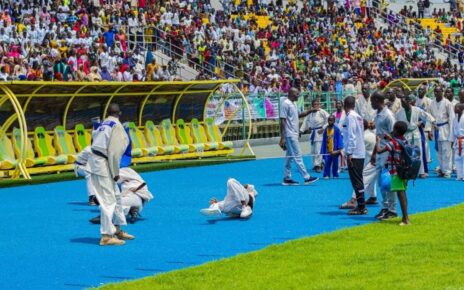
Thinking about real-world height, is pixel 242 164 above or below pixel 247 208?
below

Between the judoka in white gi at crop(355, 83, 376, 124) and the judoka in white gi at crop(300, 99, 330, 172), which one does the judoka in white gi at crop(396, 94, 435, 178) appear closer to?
the judoka in white gi at crop(355, 83, 376, 124)

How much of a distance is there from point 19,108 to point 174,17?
1920cm

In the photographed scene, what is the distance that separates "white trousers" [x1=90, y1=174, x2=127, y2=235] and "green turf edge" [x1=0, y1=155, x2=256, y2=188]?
892 cm

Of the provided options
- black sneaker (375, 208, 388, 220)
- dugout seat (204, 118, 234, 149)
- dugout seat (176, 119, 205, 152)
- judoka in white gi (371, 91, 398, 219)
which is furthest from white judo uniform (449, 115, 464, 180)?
dugout seat (204, 118, 234, 149)

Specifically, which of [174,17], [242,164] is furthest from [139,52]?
[242,164]

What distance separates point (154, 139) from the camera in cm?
3005

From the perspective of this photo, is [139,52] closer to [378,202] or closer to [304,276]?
[378,202]

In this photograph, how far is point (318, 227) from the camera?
1573cm

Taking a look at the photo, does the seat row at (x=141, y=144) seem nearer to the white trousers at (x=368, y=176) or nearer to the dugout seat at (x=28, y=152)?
the dugout seat at (x=28, y=152)

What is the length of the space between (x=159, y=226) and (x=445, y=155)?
10254 mm

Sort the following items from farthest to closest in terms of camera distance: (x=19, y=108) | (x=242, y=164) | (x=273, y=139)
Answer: (x=273, y=139)
(x=242, y=164)
(x=19, y=108)

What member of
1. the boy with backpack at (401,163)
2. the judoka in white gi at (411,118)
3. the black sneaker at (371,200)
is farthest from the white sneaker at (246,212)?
the judoka in white gi at (411,118)

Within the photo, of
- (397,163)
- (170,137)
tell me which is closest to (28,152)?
(170,137)

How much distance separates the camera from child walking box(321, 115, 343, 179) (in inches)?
955
